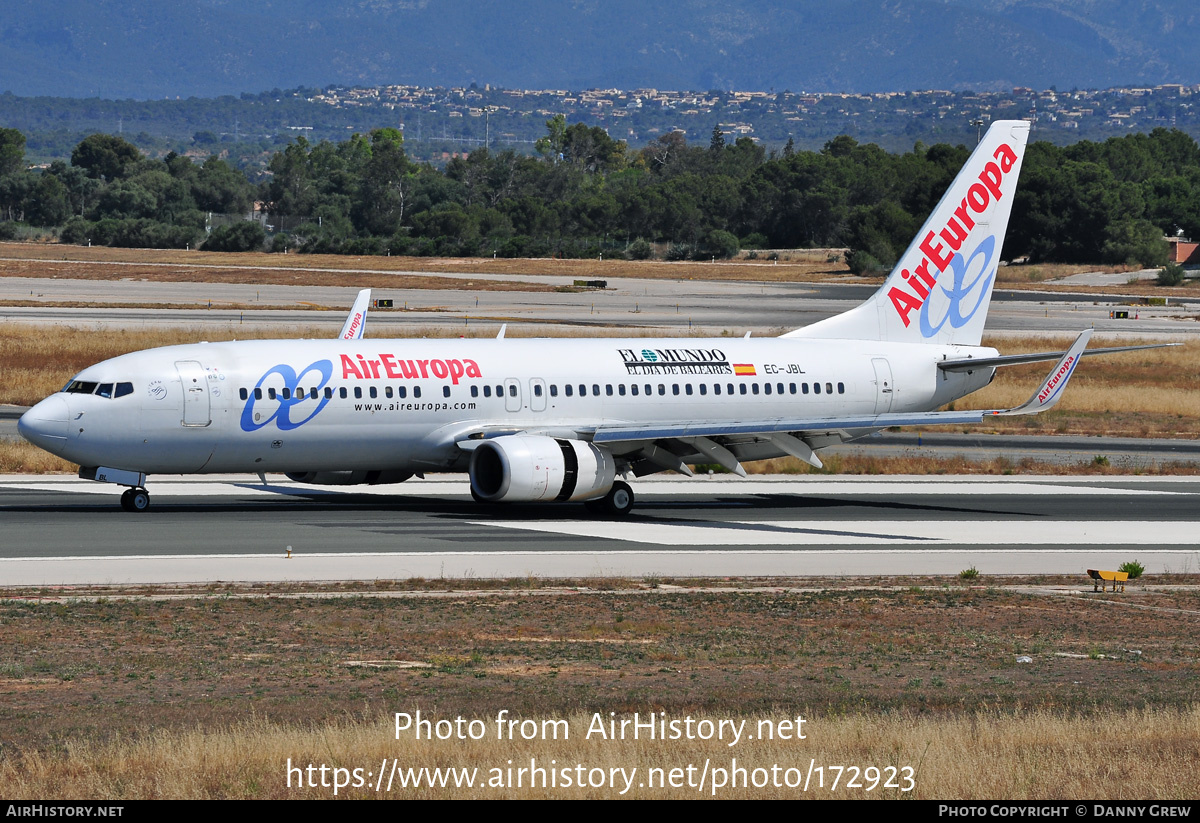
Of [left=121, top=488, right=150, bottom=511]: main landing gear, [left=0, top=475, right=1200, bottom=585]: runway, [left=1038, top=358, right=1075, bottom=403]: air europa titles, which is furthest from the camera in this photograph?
[left=1038, top=358, right=1075, bottom=403]: air europa titles

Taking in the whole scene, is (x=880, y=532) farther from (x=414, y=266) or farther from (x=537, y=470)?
(x=414, y=266)

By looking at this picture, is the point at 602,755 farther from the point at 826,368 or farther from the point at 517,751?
the point at 826,368

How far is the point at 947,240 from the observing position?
47000mm

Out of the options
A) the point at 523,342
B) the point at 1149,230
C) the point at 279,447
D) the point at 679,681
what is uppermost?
the point at 1149,230

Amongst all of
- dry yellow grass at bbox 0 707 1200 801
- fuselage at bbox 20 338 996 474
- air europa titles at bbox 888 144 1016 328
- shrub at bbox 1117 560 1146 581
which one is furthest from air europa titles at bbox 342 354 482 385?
dry yellow grass at bbox 0 707 1200 801

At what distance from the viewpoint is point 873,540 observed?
37.4 metres

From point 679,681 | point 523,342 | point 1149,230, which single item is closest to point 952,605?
point 679,681

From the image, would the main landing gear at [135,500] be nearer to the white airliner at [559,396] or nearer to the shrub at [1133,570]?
the white airliner at [559,396]

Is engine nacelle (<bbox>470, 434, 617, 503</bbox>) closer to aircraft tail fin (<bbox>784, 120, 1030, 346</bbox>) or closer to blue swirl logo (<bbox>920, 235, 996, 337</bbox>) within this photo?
aircraft tail fin (<bbox>784, 120, 1030, 346</bbox>)

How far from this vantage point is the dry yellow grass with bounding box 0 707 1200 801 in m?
14.7

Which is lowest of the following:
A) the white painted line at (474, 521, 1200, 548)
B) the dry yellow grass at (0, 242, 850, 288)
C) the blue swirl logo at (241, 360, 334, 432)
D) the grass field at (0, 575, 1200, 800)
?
the grass field at (0, 575, 1200, 800)

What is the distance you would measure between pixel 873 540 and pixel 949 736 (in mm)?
20555

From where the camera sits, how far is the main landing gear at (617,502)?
133ft

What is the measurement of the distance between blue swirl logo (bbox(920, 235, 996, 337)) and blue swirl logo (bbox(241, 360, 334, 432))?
59.8 ft
